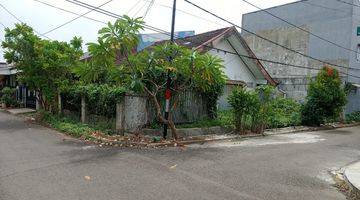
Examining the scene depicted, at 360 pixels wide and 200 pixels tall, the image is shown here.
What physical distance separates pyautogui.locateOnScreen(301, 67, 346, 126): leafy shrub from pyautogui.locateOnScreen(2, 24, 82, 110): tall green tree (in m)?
13.3

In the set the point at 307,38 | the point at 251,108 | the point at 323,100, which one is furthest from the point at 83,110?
the point at 307,38

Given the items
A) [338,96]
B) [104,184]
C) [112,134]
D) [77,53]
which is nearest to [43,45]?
[77,53]

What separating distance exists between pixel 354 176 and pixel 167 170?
4522mm

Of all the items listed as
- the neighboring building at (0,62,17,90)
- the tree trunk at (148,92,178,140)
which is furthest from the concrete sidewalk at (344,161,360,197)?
the neighboring building at (0,62,17,90)

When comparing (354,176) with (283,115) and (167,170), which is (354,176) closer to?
(167,170)

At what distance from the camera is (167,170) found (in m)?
8.59

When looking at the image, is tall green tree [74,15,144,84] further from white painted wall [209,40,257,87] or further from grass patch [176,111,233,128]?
white painted wall [209,40,257,87]

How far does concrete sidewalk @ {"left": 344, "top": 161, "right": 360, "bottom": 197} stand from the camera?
24.6 ft

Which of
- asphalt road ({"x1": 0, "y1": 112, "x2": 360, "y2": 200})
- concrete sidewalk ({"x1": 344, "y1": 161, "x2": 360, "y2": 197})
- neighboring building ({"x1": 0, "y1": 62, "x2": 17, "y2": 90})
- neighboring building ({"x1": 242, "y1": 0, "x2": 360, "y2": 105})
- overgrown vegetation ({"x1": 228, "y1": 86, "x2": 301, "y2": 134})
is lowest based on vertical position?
asphalt road ({"x1": 0, "y1": 112, "x2": 360, "y2": 200})

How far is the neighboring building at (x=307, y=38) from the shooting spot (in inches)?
1044

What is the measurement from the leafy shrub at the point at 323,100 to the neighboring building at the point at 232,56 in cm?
327

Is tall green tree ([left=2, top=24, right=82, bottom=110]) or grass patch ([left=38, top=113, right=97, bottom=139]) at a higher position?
tall green tree ([left=2, top=24, right=82, bottom=110])

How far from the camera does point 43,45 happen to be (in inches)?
687

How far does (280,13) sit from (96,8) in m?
22.0
